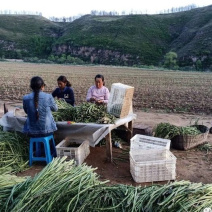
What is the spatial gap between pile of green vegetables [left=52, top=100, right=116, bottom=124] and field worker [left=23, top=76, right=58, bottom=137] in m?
0.57

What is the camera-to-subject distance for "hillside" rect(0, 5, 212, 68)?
60.9 metres

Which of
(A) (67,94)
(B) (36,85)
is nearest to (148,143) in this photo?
(A) (67,94)

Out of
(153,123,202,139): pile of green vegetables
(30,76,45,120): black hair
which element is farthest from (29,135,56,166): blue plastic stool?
(153,123,202,139): pile of green vegetables

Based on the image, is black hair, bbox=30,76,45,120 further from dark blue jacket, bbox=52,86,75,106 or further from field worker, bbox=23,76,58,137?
dark blue jacket, bbox=52,86,75,106

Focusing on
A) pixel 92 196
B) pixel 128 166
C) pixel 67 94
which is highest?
pixel 67 94

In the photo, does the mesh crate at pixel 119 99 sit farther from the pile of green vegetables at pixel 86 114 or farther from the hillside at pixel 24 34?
the hillside at pixel 24 34

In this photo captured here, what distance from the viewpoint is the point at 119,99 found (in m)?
4.90

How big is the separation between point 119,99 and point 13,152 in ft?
6.83

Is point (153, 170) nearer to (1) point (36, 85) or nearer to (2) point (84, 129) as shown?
(2) point (84, 129)

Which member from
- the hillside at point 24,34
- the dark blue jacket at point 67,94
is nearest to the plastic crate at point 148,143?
the dark blue jacket at point 67,94

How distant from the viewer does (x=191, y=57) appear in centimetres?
5347

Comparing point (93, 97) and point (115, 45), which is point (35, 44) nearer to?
point (115, 45)

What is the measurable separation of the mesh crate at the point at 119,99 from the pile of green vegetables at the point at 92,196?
243 centimetres

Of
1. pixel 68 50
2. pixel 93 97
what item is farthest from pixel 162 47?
pixel 93 97
